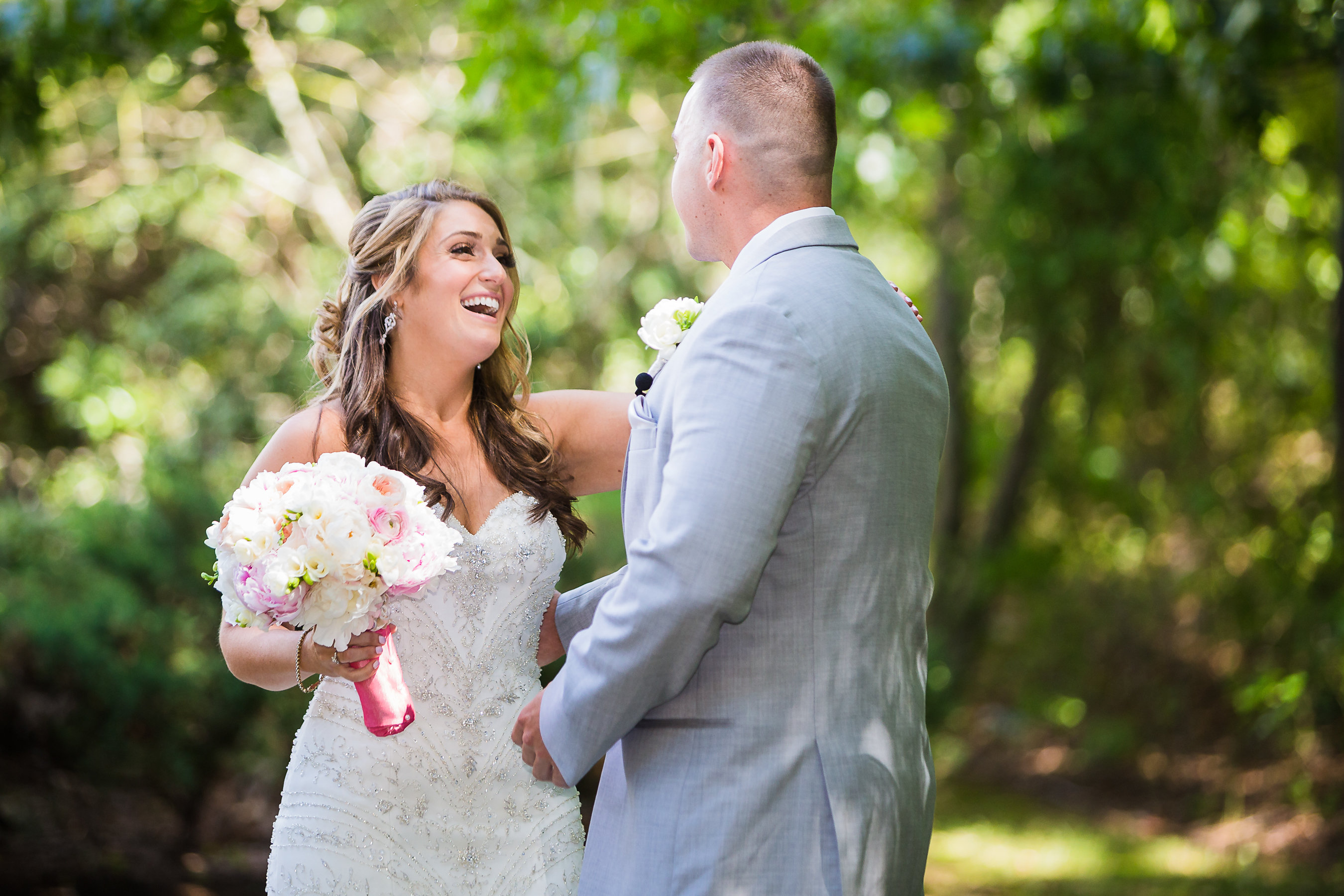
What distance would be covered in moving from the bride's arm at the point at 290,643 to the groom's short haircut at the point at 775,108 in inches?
48.3

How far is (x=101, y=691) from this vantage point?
18.2 feet

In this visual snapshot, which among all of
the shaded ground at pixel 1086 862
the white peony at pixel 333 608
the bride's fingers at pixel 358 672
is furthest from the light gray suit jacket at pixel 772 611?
the shaded ground at pixel 1086 862

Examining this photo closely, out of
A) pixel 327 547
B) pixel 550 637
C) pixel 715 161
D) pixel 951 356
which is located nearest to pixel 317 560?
pixel 327 547

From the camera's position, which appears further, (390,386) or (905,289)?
(905,289)

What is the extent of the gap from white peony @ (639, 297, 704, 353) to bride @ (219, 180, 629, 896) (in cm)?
43

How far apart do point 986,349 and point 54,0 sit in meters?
10.9

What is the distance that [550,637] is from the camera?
308 cm

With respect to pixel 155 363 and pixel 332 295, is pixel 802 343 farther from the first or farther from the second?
pixel 155 363

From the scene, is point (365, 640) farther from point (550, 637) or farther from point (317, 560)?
point (550, 637)

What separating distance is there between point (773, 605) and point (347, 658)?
2.98 feet

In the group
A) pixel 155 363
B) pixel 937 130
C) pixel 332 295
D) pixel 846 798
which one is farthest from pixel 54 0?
pixel 155 363

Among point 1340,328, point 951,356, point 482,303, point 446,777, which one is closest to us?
point 446,777

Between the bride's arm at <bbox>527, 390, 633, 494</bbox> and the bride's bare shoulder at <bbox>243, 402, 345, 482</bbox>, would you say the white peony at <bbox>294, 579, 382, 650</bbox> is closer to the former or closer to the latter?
the bride's bare shoulder at <bbox>243, 402, 345, 482</bbox>

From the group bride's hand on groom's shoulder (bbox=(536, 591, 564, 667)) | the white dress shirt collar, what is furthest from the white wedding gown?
the white dress shirt collar
